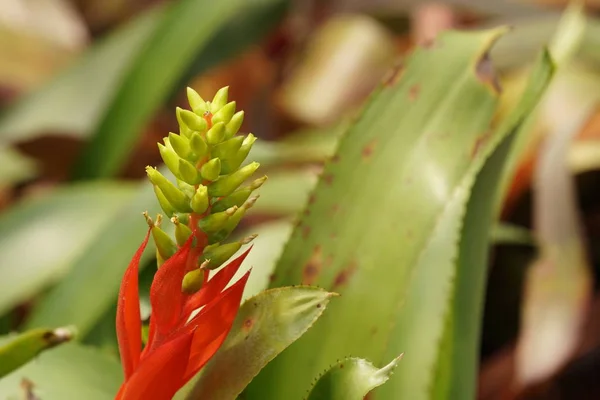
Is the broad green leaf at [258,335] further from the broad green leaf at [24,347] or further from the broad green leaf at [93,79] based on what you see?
the broad green leaf at [93,79]

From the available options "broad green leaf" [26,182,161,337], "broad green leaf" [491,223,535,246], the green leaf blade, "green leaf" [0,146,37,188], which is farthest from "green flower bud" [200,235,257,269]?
"green leaf" [0,146,37,188]

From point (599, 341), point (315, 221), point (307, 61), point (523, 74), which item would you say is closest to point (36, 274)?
point (315, 221)

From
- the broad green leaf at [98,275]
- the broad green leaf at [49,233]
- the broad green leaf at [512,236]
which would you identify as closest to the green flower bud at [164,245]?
the broad green leaf at [98,275]

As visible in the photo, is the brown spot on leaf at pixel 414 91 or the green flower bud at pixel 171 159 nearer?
the green flower bud at pixel 171 159

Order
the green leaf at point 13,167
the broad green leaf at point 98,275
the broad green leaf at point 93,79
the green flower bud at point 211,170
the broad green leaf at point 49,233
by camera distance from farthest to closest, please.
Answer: the broad green leaf at point 93,79, the green leaf at point 13,167, the broad green leaf at point 49,233, the broad green leaf at point 98,275, the green flower bud at point 211,170

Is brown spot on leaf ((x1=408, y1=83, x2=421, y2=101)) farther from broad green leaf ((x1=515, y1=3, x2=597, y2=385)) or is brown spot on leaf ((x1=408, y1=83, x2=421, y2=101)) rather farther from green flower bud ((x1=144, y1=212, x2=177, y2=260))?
broad green leaf ((x1=515, y1=3, x2=597, y2=385))

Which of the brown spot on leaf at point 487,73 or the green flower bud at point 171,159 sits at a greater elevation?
the brown spot on leaf at point 487,73

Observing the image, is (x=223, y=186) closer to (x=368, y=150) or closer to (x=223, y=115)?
(x=223, y=115)
